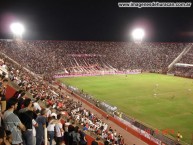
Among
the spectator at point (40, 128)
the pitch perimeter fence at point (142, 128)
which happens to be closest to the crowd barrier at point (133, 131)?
the pitch perimeter fence at point (142, 128)

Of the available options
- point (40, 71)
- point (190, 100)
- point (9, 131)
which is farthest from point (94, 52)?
point (9, 131)

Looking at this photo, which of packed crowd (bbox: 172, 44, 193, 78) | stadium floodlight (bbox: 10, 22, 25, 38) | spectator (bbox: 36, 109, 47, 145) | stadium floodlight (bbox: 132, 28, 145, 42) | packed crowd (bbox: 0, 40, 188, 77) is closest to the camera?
spectator (bbox: 36, 109, 47, 145)

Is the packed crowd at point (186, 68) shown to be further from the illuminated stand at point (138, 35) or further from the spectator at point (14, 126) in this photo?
the spectator at point (14, 126)

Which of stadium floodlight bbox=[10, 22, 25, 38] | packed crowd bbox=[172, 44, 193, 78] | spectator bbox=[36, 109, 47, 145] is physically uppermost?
stadium floodlight bbox=[10, 22, 25, 38]

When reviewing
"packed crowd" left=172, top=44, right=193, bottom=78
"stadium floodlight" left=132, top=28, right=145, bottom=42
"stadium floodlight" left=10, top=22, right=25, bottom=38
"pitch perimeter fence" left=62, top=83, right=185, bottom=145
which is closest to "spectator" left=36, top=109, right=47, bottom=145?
"pitch perimeter fence" left=62, top=83, right=185, bottom=145

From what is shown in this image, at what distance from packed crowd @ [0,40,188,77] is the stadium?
216 millimetres

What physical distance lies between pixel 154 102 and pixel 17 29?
4956 cm

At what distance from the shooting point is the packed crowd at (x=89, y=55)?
66.3 m

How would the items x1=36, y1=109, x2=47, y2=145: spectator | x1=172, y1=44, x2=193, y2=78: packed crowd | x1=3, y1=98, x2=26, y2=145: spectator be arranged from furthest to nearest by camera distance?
x1=172, y1=44, x2=193, y2=78: packed crowd
x1=36, y1=109, x2=47, y2=145: spectator
x1=3, y1=98, x2=26, y2=145: spectator

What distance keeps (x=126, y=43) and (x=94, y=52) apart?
13.3 meters

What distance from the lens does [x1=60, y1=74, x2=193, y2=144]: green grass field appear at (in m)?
26.6

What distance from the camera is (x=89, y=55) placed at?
3172 inches

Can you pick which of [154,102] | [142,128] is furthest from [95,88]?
[142,128]

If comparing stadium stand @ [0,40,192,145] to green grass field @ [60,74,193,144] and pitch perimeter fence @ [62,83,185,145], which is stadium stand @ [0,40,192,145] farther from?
pitch perimeter fence @ [62,83,185,145]
